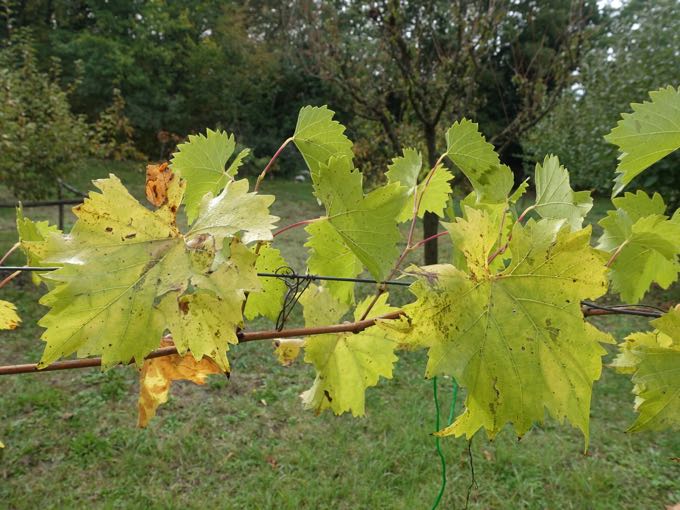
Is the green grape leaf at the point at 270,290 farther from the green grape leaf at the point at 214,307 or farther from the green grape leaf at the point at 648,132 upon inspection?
the green grape leaf at the point at 648,132

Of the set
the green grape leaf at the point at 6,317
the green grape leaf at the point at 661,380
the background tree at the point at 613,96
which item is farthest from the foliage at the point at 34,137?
the background tree at the point at 613,96

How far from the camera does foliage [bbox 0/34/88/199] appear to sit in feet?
14.1

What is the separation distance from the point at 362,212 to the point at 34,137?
5.29m

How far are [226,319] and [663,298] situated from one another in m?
5.25

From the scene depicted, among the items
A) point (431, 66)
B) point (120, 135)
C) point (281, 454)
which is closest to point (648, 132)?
point (281, 454)

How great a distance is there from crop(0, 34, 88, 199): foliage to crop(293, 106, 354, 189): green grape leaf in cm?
424

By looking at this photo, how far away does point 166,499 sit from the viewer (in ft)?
6.48

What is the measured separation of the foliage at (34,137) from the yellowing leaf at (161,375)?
4161 millimetres

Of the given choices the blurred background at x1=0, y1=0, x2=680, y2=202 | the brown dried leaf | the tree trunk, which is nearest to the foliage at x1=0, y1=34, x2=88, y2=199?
the blurred background at x1=0, y1=0, x2=680, y2=202

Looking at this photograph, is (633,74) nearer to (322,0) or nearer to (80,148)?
(322,0)

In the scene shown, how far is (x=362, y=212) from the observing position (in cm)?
49

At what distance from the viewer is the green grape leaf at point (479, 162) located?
602 millimetres

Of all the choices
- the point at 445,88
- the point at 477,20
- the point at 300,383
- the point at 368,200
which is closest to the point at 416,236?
the point at 445,88

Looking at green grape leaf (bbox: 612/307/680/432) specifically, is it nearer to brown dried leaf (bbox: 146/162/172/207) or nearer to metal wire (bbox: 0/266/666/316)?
metal wire (bbox: 0/266/666/316)
